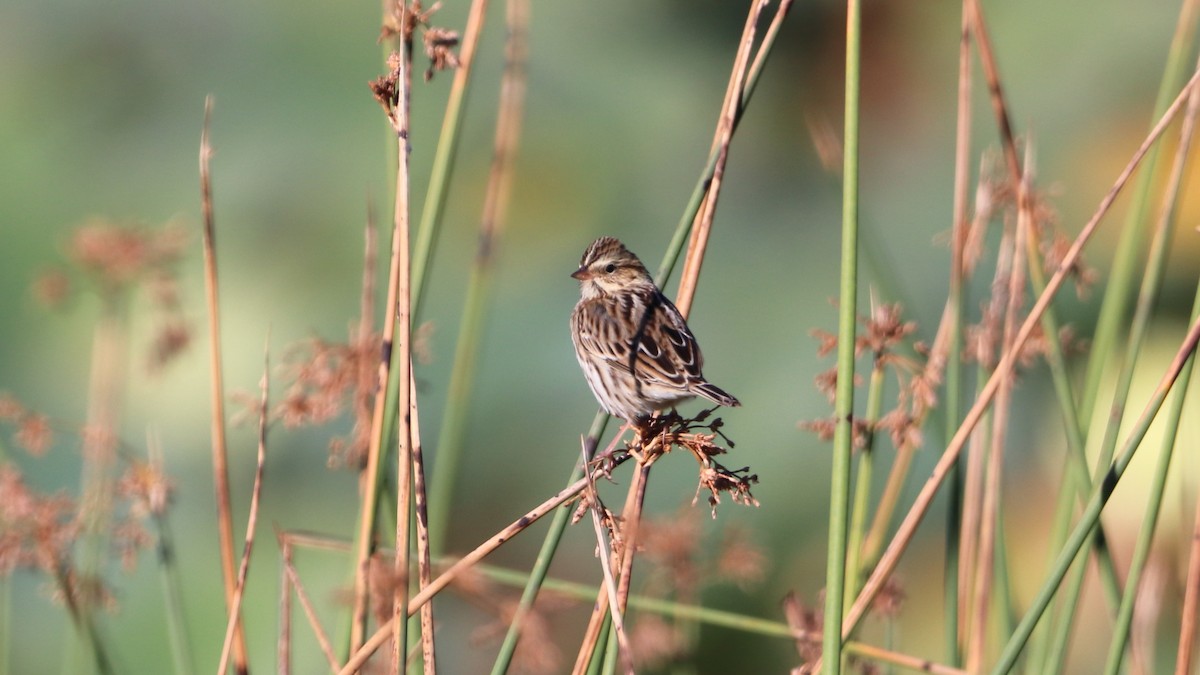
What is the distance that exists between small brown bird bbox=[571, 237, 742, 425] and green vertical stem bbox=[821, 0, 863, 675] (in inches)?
36.4

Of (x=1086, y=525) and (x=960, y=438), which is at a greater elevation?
(x=960, y=438)

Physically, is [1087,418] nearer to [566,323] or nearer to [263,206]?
[566,323]

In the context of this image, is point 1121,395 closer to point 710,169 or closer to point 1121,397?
point 1121,397

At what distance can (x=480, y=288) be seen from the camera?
3066 mm

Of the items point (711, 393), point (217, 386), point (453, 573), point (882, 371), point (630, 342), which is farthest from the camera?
point (630, 342)

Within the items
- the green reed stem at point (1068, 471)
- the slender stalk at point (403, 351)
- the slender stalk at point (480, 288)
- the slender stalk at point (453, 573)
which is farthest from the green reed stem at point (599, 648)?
the green reed stem at point (1068, 471)

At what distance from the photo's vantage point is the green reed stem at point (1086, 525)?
2197mm

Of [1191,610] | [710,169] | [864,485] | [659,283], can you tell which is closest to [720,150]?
[710,169]

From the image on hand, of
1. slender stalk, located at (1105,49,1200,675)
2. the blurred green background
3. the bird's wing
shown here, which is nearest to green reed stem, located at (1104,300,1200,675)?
slender stalk, located at (1105,49,1200,675)

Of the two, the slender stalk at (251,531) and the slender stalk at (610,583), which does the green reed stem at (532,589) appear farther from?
the slender stalk at (251,531)

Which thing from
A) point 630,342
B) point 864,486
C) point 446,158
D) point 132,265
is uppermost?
point 446,158

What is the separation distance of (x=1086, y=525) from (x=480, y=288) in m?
1.47

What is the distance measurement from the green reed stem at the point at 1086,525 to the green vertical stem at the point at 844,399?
1.23 ft

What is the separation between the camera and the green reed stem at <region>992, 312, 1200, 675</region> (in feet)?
7.21
